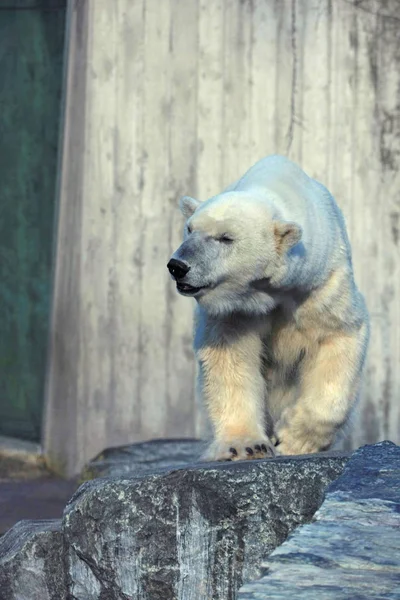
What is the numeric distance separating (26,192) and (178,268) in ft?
11.9

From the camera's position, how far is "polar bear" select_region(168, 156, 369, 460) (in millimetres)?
3762

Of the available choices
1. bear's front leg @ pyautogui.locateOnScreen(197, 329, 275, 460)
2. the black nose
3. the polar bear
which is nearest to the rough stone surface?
the polar bear

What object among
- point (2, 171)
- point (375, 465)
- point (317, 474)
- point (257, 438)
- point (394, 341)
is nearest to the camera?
point (375, 465)

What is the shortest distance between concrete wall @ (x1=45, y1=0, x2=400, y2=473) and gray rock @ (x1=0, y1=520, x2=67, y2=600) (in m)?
2.96

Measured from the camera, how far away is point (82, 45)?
22.1 feet

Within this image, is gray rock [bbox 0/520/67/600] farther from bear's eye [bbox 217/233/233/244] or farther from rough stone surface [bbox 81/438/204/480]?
rough stone surface [bbox 81/438/204/480]

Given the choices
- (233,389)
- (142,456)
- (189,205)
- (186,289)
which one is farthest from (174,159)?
(186,289)

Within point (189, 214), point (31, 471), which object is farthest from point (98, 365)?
point (189, 214)

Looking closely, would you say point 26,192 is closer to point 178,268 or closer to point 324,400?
point 324,400

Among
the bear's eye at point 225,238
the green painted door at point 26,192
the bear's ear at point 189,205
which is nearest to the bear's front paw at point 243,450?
the bear's eye at point 225,238

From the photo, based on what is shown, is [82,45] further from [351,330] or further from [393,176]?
[351,330]

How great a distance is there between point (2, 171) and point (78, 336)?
1104mm

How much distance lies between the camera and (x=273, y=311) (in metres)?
4.07

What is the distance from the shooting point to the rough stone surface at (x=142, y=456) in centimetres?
582
